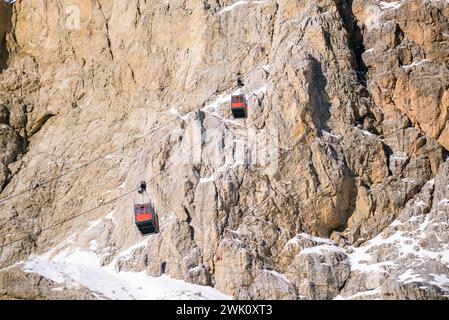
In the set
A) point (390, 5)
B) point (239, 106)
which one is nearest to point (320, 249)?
point (239, 106)

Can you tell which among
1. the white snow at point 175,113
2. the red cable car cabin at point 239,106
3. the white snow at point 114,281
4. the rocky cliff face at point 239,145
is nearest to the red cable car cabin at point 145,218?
the rocky cliff face at point 239,145

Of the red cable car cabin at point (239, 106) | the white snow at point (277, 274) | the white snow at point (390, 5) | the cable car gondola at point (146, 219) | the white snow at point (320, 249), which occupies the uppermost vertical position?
the white snow at point (390, 5)

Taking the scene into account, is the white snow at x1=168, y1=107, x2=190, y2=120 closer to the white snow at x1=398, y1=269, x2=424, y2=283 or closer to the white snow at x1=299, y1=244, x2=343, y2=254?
the white snow at x1=299, y1=244, x2=343, y2=254

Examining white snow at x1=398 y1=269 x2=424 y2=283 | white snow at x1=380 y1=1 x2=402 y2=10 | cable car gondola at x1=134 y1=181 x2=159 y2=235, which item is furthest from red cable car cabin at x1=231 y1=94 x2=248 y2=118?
white snow at x1=398 y1=269 x2=424 y2=283

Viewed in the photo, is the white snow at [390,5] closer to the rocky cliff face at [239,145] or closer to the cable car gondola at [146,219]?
the rocky cliff face at [239,145]

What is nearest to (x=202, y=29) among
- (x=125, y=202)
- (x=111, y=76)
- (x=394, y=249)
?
(x=111, y=76)

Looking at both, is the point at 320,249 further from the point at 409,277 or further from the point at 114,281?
the point at 114,281

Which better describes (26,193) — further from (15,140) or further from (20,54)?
(20,54)
